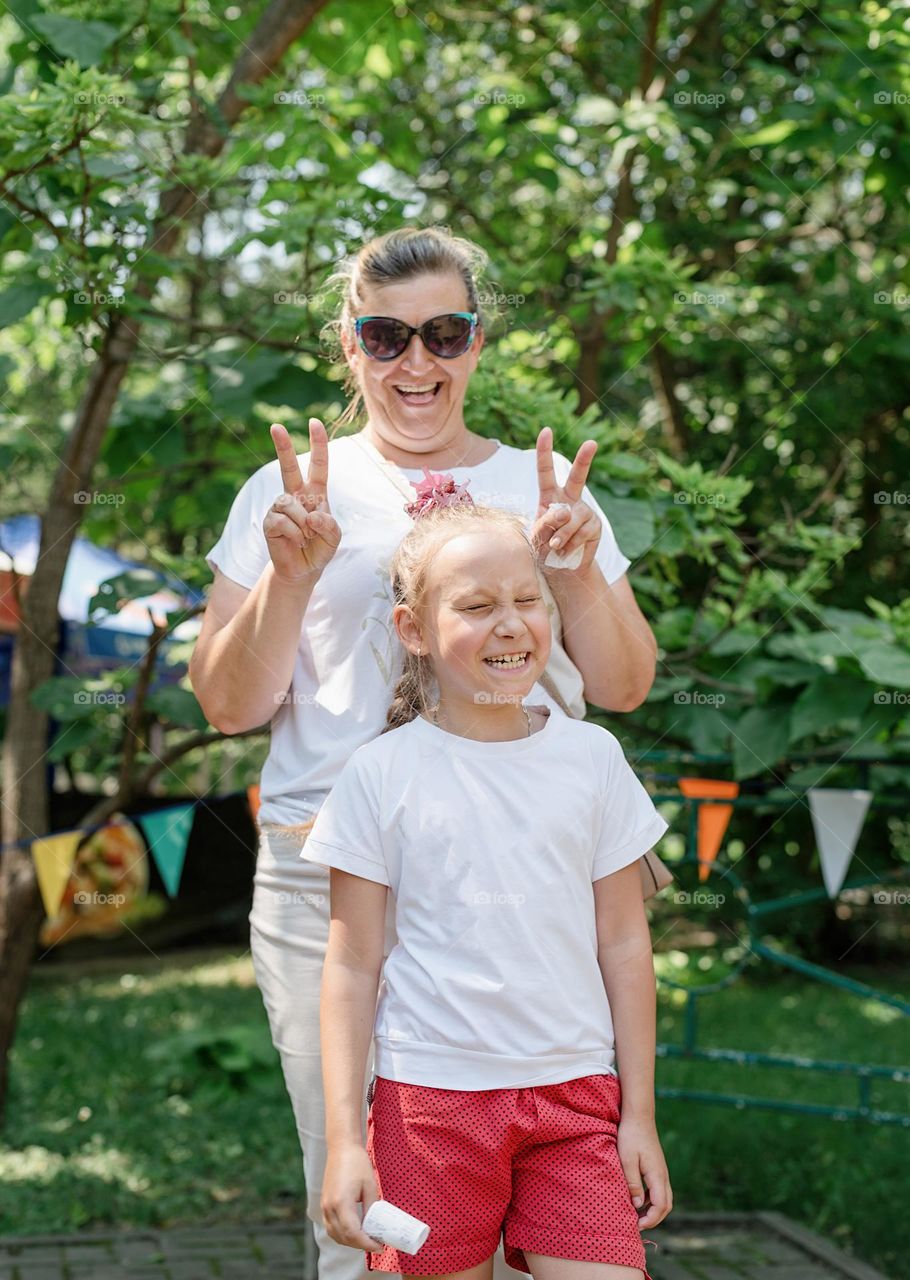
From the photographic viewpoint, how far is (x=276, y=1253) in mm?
3639

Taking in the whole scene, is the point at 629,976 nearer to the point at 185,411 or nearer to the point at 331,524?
the point at 331,524

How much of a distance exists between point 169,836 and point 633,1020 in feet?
7.81

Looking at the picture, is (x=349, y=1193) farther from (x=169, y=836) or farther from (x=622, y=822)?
(x=169, y=836)

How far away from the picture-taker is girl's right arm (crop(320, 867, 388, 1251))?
169cm

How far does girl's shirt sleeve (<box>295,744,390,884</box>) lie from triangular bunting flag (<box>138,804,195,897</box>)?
217cm

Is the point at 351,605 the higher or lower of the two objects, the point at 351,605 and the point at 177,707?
the higher

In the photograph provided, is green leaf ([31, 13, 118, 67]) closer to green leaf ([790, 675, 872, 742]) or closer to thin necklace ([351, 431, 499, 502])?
thin necklace ([351, 431, 499, 502])

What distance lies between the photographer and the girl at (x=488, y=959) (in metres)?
1.69

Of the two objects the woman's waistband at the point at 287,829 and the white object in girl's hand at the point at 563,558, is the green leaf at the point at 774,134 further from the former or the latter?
the woman's waistband at the point at 287,829

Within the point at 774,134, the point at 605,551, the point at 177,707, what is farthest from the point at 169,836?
the point at 774,134

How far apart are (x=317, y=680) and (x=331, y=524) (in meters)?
0.30

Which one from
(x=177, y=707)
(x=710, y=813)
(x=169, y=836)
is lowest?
(x=169, y=836)

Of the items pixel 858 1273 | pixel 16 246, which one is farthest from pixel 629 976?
pixel 16 246

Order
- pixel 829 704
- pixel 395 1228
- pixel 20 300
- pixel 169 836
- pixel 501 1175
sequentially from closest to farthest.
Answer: pixel 395 1228 → pixel 501 1175 → pixel 829 704 → pixel 20 300 → pixel 169 836
